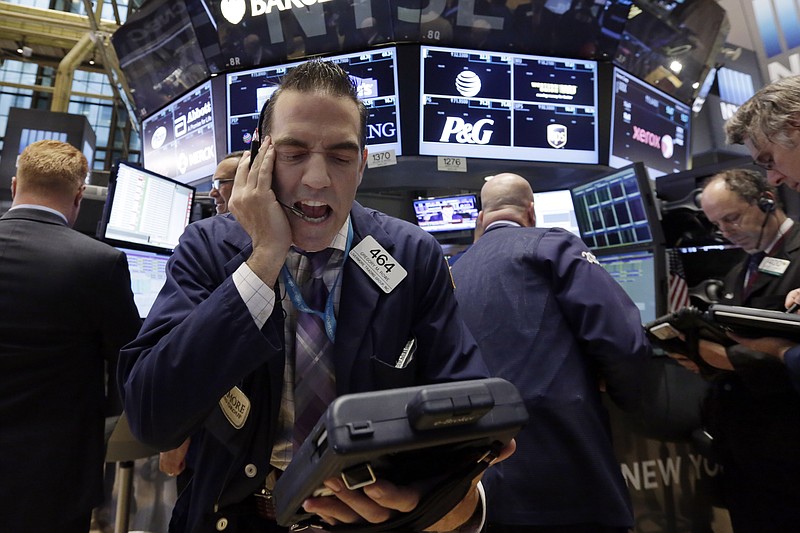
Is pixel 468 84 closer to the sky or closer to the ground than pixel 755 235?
closer to the sky

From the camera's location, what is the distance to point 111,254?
1.93m

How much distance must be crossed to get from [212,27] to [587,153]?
3.12 metres

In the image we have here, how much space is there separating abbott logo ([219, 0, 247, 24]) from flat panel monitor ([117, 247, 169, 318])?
223cm

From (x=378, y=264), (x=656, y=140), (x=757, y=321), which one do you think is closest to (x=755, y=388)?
(x=757, y=321)

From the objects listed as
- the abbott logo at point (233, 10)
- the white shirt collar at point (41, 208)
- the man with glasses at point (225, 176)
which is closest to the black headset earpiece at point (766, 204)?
the man with glasses at point (225, 176)

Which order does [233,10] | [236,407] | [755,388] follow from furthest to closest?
[233,10]
[755,388]
[236,407]

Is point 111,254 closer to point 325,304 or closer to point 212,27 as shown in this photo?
point 325,304

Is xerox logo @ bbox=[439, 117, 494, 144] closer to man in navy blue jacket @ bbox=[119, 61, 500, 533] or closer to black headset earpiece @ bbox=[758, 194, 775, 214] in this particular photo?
black headset earpiece @ bbox=[758, 194, 775, 214]

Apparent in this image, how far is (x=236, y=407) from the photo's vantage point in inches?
38.6

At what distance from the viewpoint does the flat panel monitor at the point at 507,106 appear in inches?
151

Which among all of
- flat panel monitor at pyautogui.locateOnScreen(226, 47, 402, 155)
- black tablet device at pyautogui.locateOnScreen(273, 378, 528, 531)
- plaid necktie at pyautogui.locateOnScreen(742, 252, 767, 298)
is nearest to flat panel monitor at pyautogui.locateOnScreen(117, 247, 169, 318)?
flat panel monitor at pyautogui.locateOnScreen(226, 47, 402, 155)

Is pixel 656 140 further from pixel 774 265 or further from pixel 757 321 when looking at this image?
pixel 757 321

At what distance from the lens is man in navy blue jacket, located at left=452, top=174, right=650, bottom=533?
181 centimetres

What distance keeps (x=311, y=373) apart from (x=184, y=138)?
414cm
